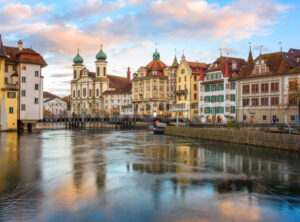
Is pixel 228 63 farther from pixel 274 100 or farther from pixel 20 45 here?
pixel 20 45

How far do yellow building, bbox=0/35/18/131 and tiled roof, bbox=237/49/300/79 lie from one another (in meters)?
45.4

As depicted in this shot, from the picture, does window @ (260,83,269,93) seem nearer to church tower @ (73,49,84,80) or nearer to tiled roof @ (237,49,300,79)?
tiled roof @ (237,49,300,79)

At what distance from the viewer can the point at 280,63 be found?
193 feet

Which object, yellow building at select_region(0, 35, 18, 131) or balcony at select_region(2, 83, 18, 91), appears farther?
balcony at select_region(2, 83, 18, 91)

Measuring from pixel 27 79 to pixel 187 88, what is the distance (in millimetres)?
41147

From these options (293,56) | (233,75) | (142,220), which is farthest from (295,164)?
(233,75)

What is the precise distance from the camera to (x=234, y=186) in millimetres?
18844

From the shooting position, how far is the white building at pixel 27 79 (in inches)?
2645

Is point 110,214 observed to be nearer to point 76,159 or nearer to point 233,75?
point 76,159

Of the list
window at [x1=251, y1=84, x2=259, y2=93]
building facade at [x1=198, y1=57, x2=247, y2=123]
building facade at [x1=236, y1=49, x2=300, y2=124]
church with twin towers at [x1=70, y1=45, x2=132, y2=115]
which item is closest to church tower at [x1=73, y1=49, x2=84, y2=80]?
church with twin towers at [x1=70, y1=45, x2=132, y2=115]

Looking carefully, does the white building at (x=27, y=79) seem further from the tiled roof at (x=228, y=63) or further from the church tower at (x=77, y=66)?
the church tower at (x=77, y=66)

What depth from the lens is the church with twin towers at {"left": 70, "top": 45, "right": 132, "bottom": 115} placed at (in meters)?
126

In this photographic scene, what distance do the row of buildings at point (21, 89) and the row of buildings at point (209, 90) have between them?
37.0 meters

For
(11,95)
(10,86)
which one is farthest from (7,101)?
(10,86)
